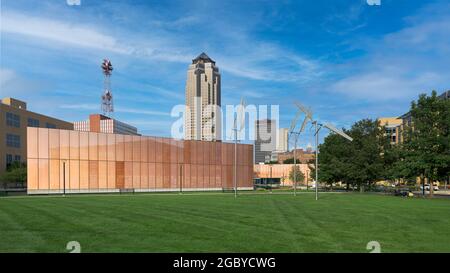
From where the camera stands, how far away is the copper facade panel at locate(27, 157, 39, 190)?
7156 centimetres

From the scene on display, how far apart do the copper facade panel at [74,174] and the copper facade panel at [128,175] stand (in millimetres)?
10578

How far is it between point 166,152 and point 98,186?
17771 mm

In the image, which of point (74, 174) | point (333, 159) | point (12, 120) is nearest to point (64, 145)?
point (74, 174)

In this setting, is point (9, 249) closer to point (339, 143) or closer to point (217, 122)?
point (217, 122)

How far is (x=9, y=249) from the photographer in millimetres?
10977

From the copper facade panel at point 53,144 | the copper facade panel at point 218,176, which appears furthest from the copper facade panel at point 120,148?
the copper facade panel at point 218,176

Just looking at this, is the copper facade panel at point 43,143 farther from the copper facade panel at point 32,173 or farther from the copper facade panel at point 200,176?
the copper facade panel at point 200,176

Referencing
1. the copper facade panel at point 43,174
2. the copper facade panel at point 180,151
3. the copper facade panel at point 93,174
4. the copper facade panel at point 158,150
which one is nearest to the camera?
the copper facade panel at point 43,174

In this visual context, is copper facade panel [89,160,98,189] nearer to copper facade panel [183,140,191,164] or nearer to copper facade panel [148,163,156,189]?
copper facade panel [148,163,156,189]

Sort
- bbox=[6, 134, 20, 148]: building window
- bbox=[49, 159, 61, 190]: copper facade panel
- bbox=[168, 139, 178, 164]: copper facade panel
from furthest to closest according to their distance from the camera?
bbox=[6, 134, 20, 148]: building window → bbox=[168, 139, 178, 164]: copper facade panel → bbox=[49, 159, 61, 190]: copper facade panel

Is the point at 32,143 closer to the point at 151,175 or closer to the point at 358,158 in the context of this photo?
the point at 151,175

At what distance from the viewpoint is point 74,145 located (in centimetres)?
7669

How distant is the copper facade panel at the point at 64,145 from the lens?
75.1 meters

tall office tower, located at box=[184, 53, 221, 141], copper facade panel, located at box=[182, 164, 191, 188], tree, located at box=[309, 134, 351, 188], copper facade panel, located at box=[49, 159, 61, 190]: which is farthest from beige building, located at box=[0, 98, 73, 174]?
tree, located at box=[309, 134, 351, 188]
